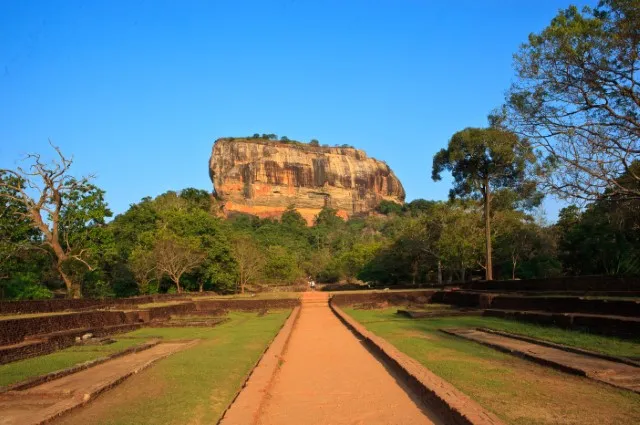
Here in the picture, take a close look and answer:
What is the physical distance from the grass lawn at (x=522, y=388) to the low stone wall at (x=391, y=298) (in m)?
14.4

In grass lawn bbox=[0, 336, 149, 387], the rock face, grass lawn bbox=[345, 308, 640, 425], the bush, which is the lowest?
grass lawn bbox=[0, 336, 149, 387]

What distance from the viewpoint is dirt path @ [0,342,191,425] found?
5.03 meters

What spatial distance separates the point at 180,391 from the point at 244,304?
17752 millimetres

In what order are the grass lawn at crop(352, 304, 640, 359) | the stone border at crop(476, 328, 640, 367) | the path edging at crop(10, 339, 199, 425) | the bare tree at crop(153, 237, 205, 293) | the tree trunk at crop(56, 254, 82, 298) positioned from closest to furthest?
the path edging at crop(10, 339, 199, 425), the stone border at crop(476, 328, 640, 367), the grass lawn at crop(352, 304, 640, 359), the tree trunk at crop(56, 254, 82, 298), the bare tree at crop(153, 237, 205, 293)

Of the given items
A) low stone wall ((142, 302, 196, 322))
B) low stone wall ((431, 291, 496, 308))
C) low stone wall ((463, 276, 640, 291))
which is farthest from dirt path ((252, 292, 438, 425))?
low stone wall ((463, 276, 640, 291))

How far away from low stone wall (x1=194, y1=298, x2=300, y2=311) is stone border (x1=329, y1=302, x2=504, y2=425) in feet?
50.8

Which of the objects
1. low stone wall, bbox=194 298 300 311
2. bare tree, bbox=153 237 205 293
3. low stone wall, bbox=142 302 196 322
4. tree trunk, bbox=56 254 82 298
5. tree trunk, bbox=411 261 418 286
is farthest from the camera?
tree trunk, bbox=411 261 418 286

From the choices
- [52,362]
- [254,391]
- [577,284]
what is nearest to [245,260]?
[577,284]

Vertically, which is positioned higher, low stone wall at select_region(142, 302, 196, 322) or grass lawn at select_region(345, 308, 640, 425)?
grass lawn at select_region(345, 308, 640, 425)

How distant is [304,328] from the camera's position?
16125mm

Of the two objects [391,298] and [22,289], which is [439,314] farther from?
[22,289]

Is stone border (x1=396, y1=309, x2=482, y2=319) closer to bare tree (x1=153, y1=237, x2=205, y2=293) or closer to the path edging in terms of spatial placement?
the path edging

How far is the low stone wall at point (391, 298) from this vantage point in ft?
79.2

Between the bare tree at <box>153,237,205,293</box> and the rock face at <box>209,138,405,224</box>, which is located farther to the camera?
the rock face at <box>209,138,405,224</box>
